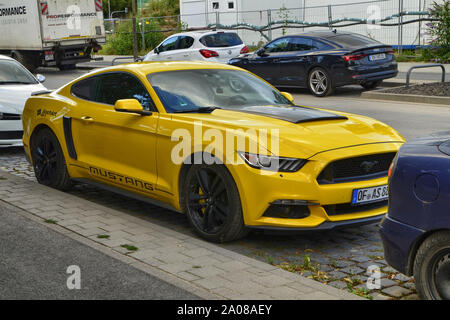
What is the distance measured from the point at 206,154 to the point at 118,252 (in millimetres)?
1068

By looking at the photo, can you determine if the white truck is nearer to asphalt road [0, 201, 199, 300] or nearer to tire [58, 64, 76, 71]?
tire [58, 64, 76, 71]

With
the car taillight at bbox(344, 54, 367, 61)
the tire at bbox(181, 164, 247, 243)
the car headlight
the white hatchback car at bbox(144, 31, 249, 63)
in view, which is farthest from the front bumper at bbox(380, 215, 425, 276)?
the white hatchback car at bbox(144, 31, 249, 63)

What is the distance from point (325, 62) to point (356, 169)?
11.6 metres

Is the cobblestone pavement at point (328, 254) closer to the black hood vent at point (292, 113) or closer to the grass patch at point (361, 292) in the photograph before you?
the grass patch at point (361, 292)

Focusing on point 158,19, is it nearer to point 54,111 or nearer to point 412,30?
point 412,30

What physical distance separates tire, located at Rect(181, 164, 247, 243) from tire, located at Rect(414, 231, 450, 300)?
5.81ft

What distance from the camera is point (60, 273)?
4.80m

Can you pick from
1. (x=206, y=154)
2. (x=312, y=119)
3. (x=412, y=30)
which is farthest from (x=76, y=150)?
(x=412, y=30)

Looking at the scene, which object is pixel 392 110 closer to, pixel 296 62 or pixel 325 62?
pixel 325 62

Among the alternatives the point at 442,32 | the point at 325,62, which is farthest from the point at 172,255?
the point at 442,32

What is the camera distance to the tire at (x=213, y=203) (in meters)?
5.39

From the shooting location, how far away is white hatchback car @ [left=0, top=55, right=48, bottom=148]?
10133 millimetres

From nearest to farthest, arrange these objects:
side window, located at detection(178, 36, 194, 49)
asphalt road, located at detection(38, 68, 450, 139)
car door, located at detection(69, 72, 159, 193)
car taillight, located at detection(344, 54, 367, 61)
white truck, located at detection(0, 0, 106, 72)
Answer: car door, located at detection(69, 72, 159, 193), asphalt road, located at detection(38, 68, 450, 139), car taillight, located at detection(344, 54, 367, 61), side window, located at detection(178, 36, 194, 49), white truck, located at detection(0, 0, 106, 72)

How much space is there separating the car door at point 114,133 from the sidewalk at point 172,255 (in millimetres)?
406
